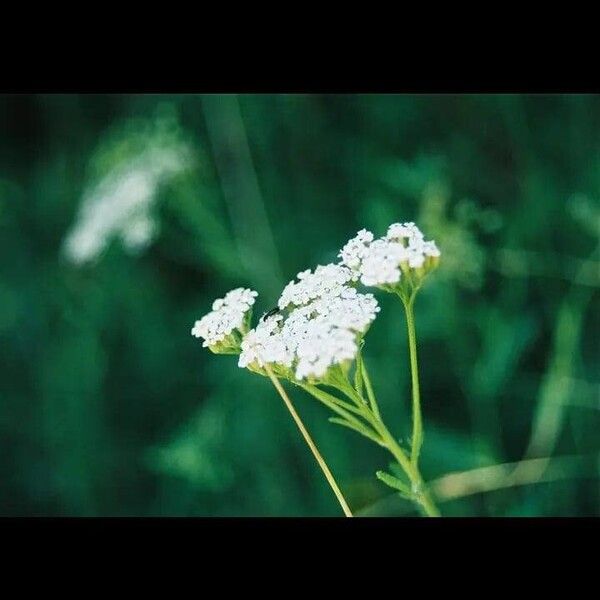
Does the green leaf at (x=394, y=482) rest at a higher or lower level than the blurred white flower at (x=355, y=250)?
lower

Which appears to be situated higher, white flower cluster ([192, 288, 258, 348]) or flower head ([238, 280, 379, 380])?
white flower cluster ([192, 288, 258, 348])

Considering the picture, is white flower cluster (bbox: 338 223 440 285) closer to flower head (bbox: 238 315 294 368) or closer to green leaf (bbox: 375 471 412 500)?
flower head (bbox: 238 315 294 368)

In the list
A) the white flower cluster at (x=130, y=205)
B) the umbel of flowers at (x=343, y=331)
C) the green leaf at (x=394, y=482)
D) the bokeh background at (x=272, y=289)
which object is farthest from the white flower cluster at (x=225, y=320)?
the white flower cluster at (x=130, y=205)

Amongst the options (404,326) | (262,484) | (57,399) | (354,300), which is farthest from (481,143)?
(57,399)

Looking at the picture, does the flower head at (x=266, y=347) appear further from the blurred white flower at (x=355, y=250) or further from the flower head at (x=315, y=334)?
the blurred white flower at (x=355, y=250)

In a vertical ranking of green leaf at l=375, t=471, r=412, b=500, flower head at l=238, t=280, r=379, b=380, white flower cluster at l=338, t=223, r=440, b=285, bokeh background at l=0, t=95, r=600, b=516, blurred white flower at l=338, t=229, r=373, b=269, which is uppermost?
bokeh background at l=0, t=95, r=600, b=516

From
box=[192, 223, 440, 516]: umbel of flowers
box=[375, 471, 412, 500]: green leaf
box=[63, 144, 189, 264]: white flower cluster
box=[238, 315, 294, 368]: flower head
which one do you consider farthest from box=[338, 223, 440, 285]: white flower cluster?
box=[63, 144, 189, 264]: white flower cluster
